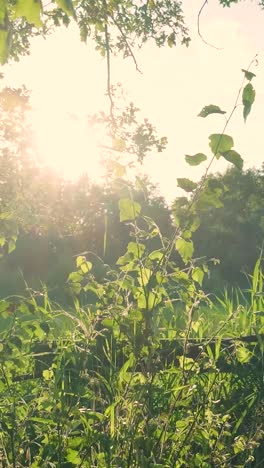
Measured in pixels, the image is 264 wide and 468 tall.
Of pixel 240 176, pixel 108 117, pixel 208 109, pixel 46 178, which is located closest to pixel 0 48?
pixel 208 109

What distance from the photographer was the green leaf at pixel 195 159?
250 centimetres

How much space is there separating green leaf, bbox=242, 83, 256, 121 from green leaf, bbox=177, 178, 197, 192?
1.23 feet

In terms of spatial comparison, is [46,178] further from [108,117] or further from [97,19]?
[108,117]

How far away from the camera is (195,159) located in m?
2.53

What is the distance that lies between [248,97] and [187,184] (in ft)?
1.42

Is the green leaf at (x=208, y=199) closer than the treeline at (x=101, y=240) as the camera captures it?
Yes

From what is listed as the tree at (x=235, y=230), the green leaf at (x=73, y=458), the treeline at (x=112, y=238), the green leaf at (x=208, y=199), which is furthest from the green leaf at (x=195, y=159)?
the tree at (x=235, y=230)

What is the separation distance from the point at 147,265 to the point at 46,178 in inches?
315

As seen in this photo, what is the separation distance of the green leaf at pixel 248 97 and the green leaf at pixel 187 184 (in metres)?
0.37

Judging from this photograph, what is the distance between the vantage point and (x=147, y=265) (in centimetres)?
272

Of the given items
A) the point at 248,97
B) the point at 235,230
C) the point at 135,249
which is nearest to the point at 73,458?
the point at 135,249

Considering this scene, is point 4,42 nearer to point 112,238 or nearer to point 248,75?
point 248,75

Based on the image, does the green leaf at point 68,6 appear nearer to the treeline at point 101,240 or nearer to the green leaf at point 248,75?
the green leaf at point 248,75

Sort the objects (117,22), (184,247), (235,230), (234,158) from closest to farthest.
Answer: (234,158) → (184,247) → (117,22) → (235,230)
